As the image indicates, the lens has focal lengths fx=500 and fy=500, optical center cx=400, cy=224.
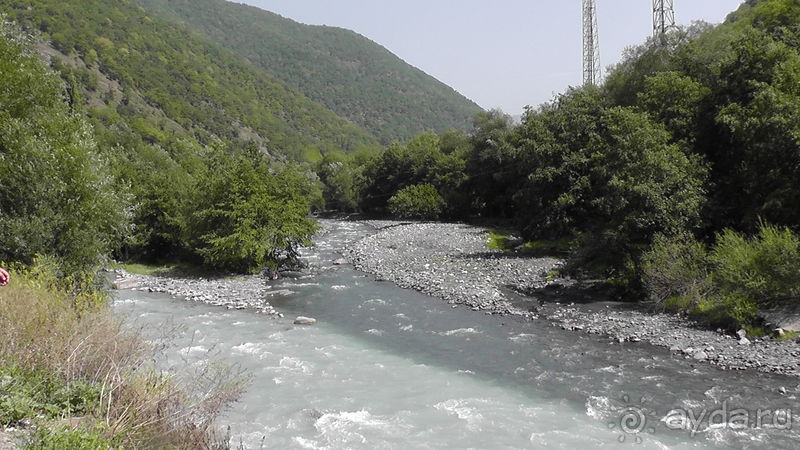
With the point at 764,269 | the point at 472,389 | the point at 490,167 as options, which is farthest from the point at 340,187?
the point at 472,389

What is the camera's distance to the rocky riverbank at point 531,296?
51.9 ft

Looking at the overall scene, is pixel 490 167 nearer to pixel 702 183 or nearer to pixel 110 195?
pixel 702 183

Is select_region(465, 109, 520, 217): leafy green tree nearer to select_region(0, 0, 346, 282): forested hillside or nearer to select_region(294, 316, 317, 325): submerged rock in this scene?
select_region(0, 0, 346, 282): forested hillside

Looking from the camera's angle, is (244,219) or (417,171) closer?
(244,219)

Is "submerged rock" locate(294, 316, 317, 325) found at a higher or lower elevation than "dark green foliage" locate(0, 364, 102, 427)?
lower

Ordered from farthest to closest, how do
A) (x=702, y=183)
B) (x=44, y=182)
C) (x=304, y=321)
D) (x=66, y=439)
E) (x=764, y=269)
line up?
(x=702, y=183)
(x=304, y=321)
(x=764, y=269)
(x=44, y=182)
(x=66, y=439)

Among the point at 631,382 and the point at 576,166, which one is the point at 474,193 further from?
the point at 631,382

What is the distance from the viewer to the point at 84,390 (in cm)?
792

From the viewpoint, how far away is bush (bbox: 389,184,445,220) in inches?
2692

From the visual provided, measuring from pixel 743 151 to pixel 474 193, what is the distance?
44281 millimetres

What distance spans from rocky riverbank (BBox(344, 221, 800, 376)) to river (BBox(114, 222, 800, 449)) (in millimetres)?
810

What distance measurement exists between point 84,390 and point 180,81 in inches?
5762

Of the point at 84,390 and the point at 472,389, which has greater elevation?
the point at 84,390

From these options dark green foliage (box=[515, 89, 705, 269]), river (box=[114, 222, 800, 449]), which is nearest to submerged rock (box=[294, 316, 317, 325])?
river (box=[114, 222, 800, 449])
